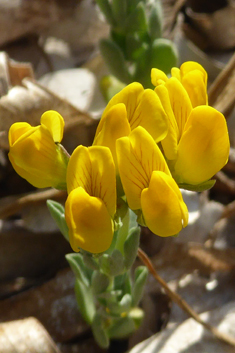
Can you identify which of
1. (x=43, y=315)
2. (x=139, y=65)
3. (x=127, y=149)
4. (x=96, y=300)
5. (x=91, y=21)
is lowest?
(x=43, y=315)

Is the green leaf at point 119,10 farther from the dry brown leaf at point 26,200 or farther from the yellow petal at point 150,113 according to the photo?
the yellow petal at point 150,113

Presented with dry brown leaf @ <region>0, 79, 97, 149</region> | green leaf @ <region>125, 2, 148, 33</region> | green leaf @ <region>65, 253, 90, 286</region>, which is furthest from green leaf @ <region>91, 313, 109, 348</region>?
green leaf @ <region>125, 2, 148, 33</region>

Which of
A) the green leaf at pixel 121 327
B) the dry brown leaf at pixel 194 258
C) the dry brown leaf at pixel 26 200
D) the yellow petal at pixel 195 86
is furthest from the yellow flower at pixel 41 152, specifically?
the dry brown leaf at pixel 194 258

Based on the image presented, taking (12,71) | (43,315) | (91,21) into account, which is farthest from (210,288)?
(91,21)

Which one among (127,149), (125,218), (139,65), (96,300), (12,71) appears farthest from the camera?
(12,71)

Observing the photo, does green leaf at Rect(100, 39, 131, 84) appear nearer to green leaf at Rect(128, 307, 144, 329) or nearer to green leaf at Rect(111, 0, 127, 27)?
green leaf at Rect(111, 0, 127, 27)

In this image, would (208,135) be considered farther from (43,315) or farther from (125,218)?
(43,315)

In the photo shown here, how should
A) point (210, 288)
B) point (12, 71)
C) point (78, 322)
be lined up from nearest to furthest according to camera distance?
point (78, 322) → point (210, 288) → point (12, 71)
